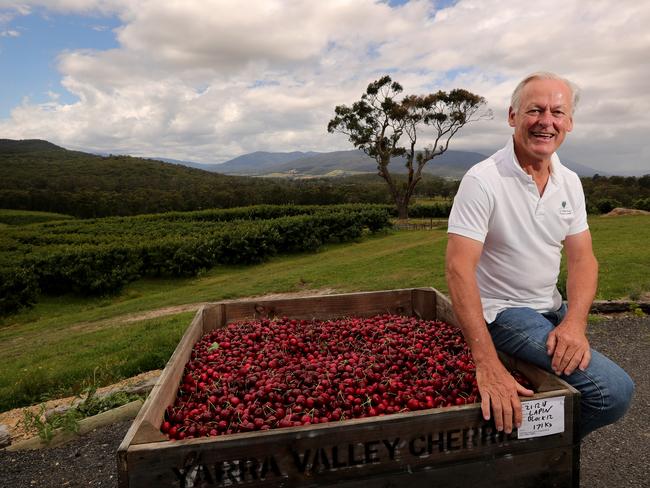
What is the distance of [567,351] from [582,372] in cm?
14

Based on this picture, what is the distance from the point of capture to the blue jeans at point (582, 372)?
89.5 inches

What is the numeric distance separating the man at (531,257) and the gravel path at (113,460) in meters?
1.34

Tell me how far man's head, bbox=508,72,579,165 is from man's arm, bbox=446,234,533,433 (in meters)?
0.71

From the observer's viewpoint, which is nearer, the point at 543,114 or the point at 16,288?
the point at 543,114

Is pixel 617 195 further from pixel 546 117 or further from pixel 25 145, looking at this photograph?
pixel 25 145

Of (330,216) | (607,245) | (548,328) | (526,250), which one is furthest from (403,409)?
(330,216)

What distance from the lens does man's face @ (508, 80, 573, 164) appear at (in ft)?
8.63

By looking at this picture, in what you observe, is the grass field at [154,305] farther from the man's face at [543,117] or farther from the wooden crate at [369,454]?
the man's face at [543,117]

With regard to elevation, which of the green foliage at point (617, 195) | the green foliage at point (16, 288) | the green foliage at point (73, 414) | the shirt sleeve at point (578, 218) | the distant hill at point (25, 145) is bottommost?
the green foliage at point (16, 288)

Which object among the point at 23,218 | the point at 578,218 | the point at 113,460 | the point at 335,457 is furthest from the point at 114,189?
the point at 335,457

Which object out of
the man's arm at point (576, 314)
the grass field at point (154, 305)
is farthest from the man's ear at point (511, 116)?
the grass field at point (154, 305)

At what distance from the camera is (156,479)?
1.77 metres

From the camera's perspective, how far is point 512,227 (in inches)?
104

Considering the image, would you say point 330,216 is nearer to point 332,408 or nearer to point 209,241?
point 209,241
